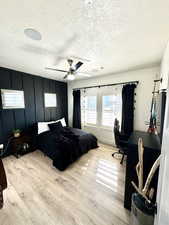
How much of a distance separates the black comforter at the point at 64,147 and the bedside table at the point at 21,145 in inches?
13.9

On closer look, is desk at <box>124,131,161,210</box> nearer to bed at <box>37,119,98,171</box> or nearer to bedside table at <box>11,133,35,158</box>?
bed at <box>37,119,98,171</box>

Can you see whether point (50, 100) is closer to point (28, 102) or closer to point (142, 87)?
point (28, 102)

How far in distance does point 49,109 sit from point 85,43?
3.00m

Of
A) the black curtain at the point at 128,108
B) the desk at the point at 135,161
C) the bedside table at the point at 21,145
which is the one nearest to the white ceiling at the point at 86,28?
the black curtain at the point at 128,108

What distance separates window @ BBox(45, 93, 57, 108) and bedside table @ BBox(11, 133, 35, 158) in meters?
1.42

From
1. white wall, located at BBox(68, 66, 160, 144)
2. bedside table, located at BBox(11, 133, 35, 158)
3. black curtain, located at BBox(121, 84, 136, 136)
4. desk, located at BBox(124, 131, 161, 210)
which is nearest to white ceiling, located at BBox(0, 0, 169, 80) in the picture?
white wall, located at BBox(68, 66, 160, 144)

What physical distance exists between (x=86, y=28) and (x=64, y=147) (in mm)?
2266

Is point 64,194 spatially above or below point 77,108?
below

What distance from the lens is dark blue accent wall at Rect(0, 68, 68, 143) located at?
9.40 feet

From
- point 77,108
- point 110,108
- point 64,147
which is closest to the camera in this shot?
point 64,147

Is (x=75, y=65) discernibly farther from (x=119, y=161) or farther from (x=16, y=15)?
(x=119, y=161)

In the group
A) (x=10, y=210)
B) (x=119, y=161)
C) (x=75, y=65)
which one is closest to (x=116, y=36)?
(x=75, y=65)

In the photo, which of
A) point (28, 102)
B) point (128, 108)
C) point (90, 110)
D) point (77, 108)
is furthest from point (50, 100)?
point (128, 108)

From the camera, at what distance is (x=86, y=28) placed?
1.35 m
